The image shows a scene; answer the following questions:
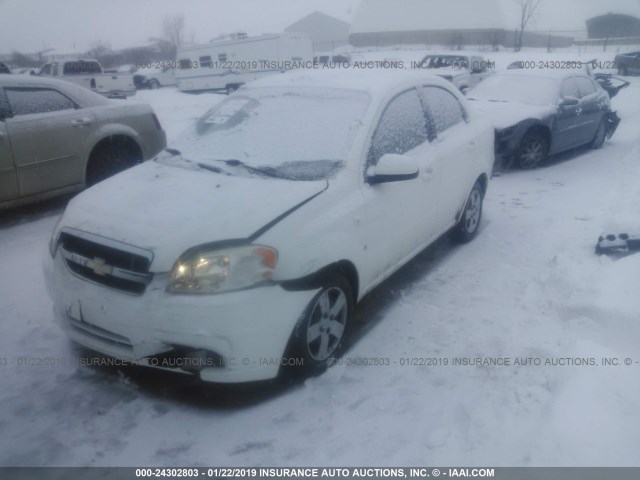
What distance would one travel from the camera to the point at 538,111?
7906 mm

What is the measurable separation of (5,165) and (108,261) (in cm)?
347

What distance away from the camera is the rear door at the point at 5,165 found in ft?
17.1

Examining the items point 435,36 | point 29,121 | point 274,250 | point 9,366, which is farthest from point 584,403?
point 435,36

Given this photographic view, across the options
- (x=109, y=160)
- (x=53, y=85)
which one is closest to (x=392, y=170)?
(x=109, y=160)

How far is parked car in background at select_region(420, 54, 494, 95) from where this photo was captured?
702 inches

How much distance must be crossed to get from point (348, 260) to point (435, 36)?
4218cm

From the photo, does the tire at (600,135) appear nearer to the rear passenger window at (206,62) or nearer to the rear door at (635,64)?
the rear passenger window at (206,62)

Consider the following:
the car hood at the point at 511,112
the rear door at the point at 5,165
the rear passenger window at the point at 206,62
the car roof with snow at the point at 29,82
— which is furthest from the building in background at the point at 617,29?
the rear door at the point at 5,165

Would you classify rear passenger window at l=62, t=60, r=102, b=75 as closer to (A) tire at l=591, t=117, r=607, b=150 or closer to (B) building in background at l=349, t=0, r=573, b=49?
(A) tire at l=591, t=117, r=607, b=150

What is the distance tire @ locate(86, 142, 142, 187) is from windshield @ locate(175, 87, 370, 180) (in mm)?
2706

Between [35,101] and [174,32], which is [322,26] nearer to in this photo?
[174,32]

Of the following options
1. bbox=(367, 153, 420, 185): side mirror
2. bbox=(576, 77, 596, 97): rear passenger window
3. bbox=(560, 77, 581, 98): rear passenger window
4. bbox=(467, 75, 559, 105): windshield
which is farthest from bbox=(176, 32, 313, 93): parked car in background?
bbox=(367, 153, 420, 185): side mirror

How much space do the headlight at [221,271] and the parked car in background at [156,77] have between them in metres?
29.9

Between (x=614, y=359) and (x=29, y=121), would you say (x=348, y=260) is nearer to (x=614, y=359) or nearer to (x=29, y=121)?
(x=614, y=359)
